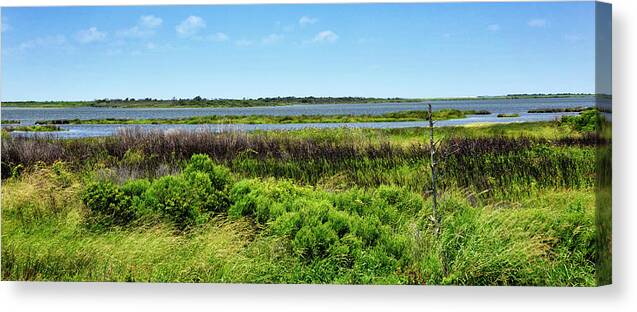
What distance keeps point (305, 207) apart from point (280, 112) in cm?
100

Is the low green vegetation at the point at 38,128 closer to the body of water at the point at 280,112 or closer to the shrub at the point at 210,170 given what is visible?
the body of water at the point at 280,112

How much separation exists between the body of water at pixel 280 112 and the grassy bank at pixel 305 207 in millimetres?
100

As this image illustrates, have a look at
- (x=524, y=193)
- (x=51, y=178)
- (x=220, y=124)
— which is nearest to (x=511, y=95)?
(x=524, y=193)

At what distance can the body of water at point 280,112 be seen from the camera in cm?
794

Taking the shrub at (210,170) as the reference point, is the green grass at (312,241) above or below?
below

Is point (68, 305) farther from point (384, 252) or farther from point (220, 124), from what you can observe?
point (384, 252)

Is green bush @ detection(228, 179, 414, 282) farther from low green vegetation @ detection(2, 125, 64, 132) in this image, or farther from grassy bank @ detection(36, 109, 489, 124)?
low green vegetation @ detection(2, 125, 64, 132)

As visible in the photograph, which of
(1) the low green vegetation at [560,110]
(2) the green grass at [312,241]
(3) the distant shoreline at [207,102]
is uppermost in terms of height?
(3) the distant shoreline at [207,102]

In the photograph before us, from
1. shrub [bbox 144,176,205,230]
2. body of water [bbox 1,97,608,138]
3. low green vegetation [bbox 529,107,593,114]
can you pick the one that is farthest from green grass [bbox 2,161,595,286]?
low green vegetation [bbox 529,107,593,114]

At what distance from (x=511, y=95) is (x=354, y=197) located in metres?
1.82

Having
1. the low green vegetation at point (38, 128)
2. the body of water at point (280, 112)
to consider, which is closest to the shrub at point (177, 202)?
the body of water at point (280, 112)

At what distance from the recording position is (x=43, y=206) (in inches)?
329

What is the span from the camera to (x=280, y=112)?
8.27 metres

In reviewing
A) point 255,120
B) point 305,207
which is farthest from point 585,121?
point 255,120
